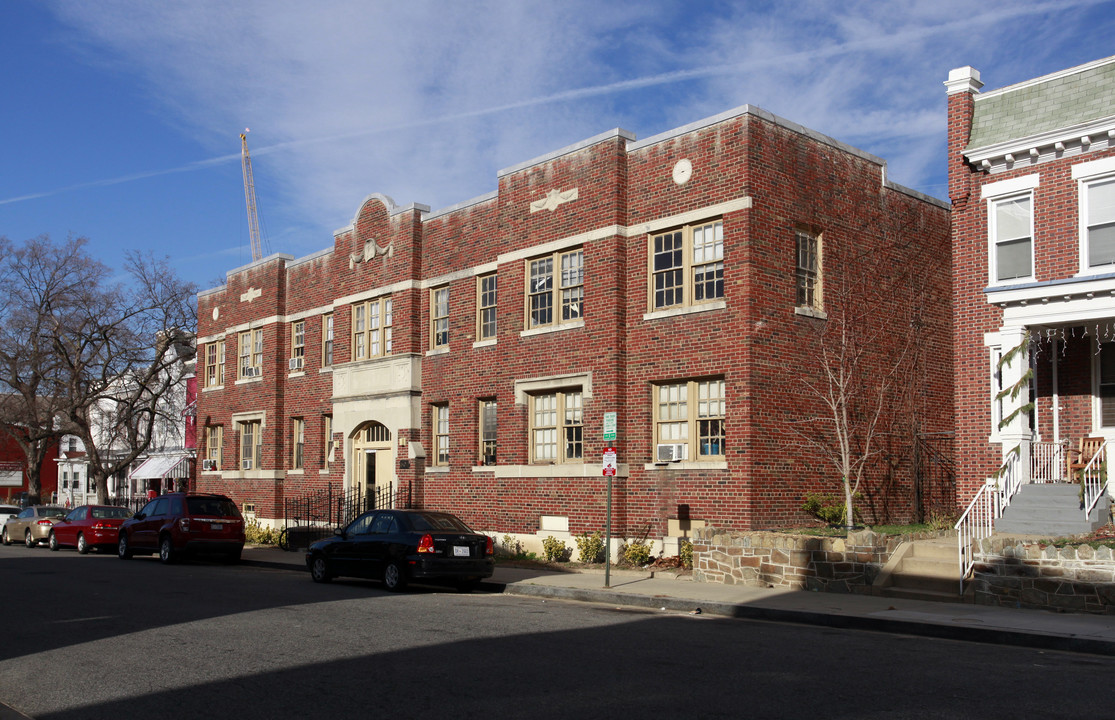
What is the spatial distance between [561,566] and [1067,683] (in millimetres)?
12233

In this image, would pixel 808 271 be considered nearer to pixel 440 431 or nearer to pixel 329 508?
pixel 440 431

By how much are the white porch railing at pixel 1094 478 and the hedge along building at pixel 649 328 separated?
496 centimetres

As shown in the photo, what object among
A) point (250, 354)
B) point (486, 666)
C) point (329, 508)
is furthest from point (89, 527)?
point (486, 666)

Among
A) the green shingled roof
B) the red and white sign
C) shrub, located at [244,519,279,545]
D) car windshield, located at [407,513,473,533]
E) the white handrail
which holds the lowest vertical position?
shrub, located at [244,519,279,545]

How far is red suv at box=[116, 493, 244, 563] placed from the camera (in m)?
23.8

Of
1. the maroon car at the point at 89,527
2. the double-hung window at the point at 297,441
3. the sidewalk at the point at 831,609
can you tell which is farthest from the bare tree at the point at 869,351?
the maroon car at the point at 89,527

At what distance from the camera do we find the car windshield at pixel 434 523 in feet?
57.5

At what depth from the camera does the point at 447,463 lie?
82.9 ft

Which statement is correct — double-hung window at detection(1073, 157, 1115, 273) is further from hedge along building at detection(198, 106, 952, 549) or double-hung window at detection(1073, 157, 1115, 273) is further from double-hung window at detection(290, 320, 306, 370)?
double-hung window at detection(290, 320, 306, 370)

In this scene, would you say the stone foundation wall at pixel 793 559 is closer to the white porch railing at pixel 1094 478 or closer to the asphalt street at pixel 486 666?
the white porch railing at pixel 1094 478

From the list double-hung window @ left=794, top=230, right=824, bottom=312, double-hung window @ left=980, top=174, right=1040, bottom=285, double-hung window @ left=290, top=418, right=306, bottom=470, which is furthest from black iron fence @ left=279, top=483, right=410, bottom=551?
double-hung window @ left=980, top=174, right=1040, bottom=285

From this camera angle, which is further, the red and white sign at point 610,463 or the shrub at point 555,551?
the shrub at point 555,551

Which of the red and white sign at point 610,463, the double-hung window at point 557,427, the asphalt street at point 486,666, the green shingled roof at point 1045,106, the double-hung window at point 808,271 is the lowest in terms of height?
the asphalt street at point 486,666

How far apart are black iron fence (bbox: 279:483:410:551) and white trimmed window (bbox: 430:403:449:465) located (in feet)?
3.92
